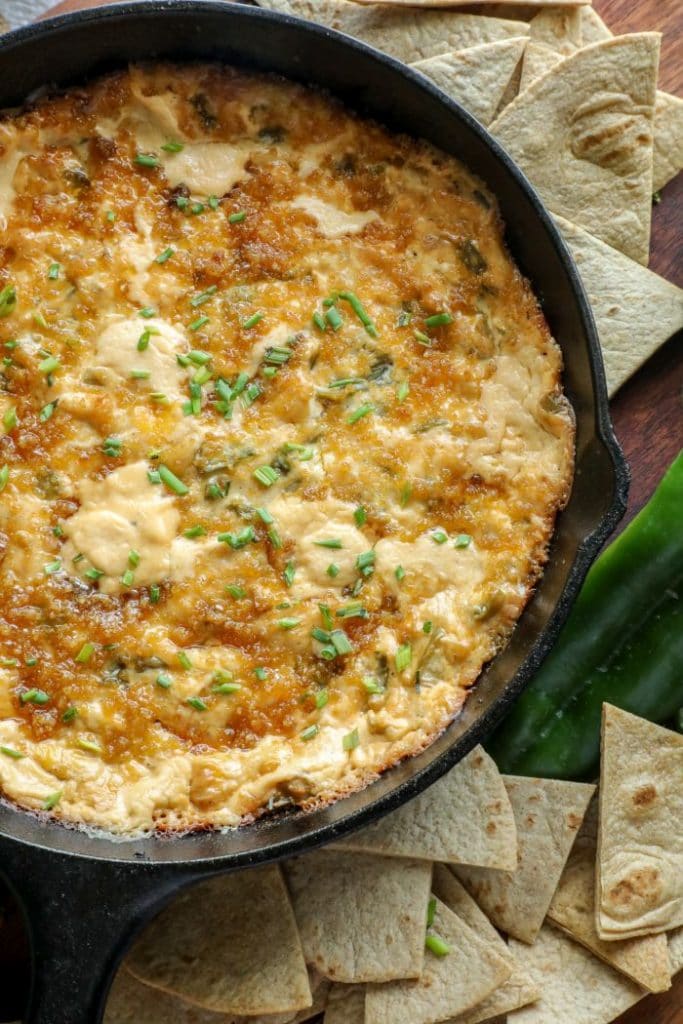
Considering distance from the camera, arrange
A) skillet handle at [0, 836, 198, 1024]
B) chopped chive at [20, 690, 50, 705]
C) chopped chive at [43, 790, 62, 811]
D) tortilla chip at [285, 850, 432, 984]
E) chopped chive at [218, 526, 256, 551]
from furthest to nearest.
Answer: tortilla chip at [285, 850, 432, 984], chopped chive at [218, 526, 256, 551], chopped chive at [20, 690, 50, 705], chopped chive at [43, 790, 62, 811], skillet handle at [0, 836, 198, 1024]

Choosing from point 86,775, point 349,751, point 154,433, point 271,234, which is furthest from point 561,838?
point 271,234

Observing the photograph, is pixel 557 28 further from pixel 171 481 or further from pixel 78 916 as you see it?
pixel 78 916

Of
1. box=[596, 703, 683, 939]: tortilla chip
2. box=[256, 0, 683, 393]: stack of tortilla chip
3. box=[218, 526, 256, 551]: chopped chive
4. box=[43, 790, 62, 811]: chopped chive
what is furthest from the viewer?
box=[256, 0, 683, 393]: stack of tortilla chip

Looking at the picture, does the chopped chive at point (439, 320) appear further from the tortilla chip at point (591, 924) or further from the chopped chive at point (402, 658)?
the tortilla chip at point (591, 924)

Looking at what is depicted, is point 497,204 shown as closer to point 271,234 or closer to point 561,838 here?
point 271,234

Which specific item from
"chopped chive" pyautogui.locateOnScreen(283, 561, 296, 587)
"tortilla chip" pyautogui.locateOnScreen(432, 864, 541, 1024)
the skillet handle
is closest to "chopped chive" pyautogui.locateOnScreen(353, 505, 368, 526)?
"chopped chive" pyautogui.locateOnScreen(283, 561, 296, 587)

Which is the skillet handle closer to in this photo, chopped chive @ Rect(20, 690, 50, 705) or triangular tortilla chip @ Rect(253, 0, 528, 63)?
chopped chive @ Rect(20, 690, 50, 705)
